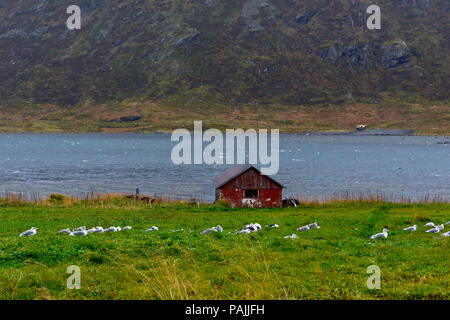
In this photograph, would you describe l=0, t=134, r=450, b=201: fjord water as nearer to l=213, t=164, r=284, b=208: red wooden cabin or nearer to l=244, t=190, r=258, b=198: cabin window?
l=213, t=164, r=284, b=208: red wooden cabin

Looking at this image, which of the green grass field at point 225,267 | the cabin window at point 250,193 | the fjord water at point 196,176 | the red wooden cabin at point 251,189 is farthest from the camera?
the fjord water at point 196,176

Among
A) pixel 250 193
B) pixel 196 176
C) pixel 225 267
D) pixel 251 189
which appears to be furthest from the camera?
pixel 196 176

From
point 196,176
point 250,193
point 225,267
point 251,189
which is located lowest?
point 196,176

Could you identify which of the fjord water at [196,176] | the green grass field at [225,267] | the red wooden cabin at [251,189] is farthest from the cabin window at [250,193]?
the green grass field at [225,267]

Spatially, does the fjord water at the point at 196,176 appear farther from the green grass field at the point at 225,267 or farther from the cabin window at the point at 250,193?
the green grass field at the point at 225,267

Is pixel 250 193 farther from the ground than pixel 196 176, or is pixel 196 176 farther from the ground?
pixel 250 193

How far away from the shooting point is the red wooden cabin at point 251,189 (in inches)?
1923

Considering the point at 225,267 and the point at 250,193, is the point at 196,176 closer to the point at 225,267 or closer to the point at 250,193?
the point at 250,193

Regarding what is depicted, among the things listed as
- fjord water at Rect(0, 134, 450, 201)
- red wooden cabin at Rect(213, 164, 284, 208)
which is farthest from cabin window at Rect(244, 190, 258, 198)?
fjord water at Rect(0, 134, 450, 201)

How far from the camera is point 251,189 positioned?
48969 millimetres

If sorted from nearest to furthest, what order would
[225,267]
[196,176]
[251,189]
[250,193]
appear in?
[225,267] → [251,189] → [250,193] → [196,176]

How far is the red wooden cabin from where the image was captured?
160 feet

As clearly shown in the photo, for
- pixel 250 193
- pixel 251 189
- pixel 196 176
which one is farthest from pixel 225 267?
pixel 196 176
